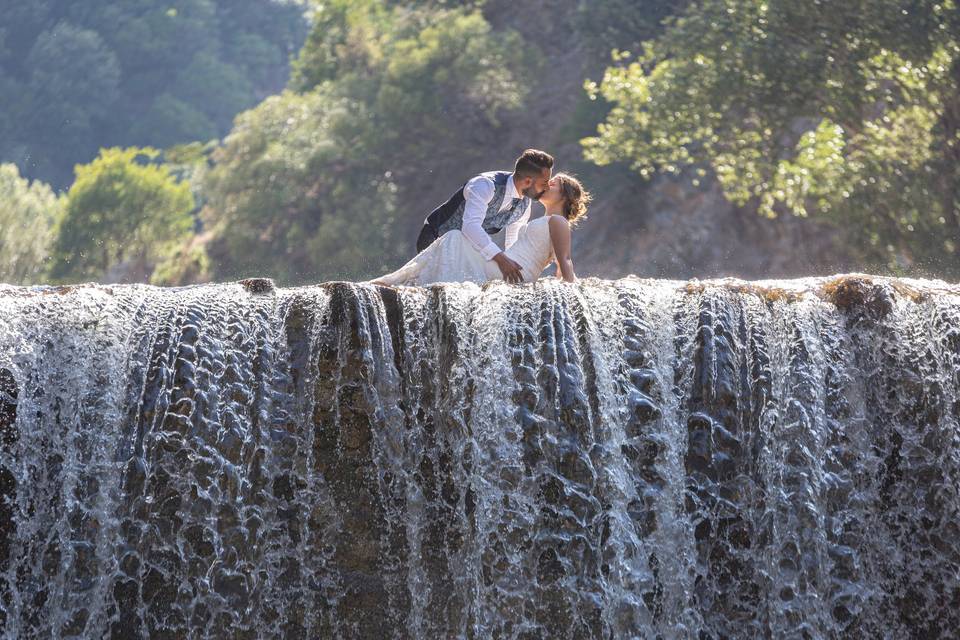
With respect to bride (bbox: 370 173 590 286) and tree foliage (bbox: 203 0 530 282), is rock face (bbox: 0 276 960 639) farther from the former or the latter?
tree foliage (bbox: 203 0 530 282)

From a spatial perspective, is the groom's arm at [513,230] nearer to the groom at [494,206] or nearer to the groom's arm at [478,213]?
the groom at [494,206]

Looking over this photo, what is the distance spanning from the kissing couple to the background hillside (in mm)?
8156

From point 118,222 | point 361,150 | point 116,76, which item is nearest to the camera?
point 361,150

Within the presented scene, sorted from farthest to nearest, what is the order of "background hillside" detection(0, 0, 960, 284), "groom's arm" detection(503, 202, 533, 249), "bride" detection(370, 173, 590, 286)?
"background hillside" detection(0, 0, 960, 284) < "groom's arm" detection(503, 202, 533, 249) < "bride" detection(370, 173, 590, 286)

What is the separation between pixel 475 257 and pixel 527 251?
31 centimetres

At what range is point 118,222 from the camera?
3641 centimetres

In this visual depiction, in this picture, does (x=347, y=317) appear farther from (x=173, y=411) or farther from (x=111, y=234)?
(x=111, y=234)

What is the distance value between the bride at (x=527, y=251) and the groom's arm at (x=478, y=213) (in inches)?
3.5

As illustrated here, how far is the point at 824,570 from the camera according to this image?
5984mm

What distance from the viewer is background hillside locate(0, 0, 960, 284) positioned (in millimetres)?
15203

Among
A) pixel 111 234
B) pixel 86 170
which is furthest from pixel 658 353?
pixel 86 170

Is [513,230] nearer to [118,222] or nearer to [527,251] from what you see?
[527,251]

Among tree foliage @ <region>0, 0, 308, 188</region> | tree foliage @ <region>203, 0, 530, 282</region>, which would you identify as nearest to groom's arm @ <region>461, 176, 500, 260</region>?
tree foliage @ <region>203, 0, 530, 282</region>

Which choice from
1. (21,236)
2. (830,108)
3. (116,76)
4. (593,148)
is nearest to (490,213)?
(830,108)
